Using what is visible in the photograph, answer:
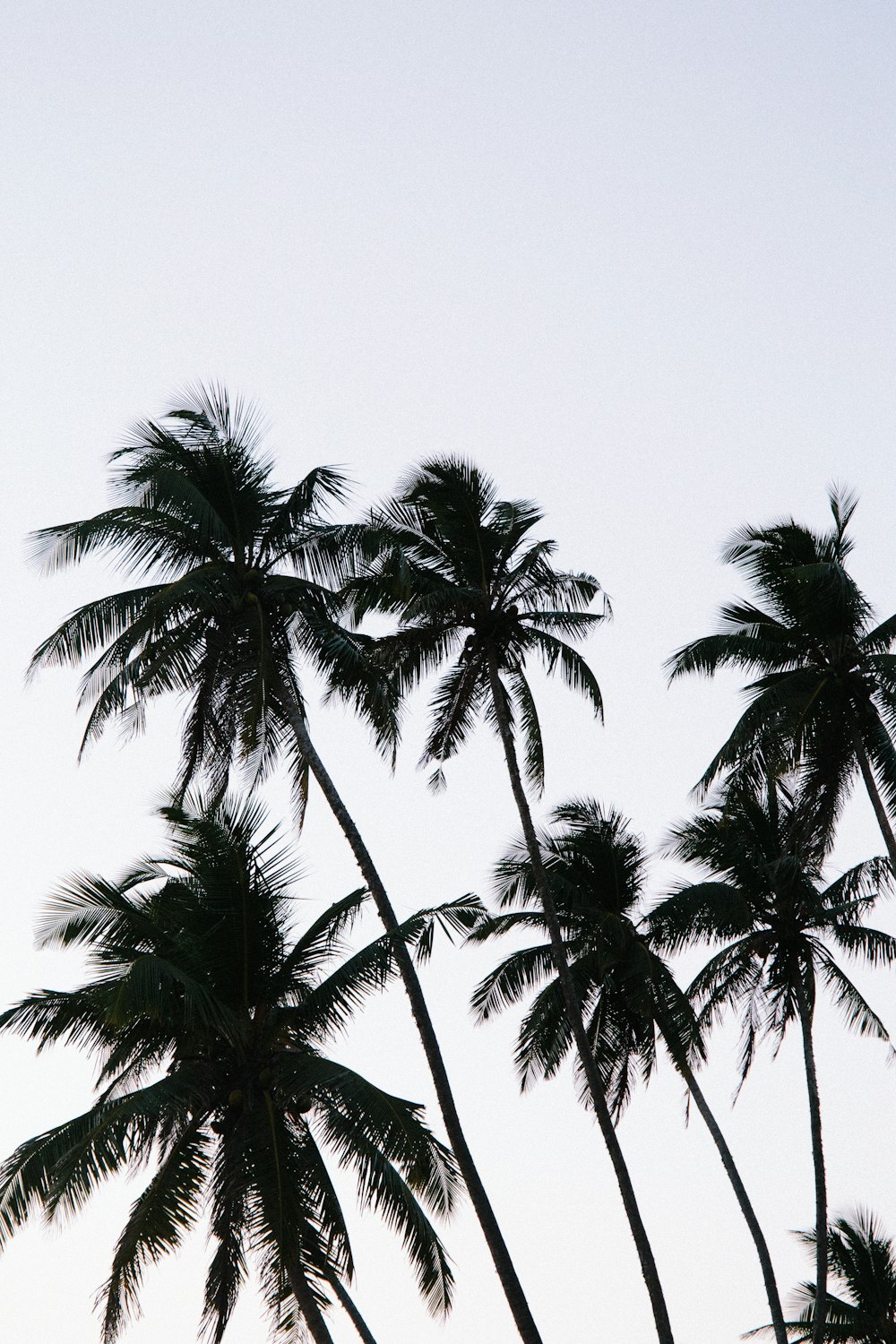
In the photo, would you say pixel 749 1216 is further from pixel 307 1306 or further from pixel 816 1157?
pixel 307 1306

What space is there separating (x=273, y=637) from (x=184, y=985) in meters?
6.03

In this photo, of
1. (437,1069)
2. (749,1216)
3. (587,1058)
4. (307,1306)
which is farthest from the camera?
(749,1216)

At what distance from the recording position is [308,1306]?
52.4 feet

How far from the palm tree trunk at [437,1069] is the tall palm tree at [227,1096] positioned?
1134 millimetres

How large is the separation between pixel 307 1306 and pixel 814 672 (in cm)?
1249

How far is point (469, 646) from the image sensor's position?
77.2 feet

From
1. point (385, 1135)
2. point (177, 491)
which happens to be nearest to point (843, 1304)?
point (385, 1135)

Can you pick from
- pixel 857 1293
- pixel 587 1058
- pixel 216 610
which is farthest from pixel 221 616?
pixel 857 1293

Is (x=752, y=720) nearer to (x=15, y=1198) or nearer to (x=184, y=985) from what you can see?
(x=184, y=985)

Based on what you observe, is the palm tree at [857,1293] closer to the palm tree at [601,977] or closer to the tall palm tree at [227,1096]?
the palm tree at [601,977]

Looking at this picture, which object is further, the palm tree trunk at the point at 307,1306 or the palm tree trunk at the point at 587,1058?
the palm tree trunk at the point at 587,1058

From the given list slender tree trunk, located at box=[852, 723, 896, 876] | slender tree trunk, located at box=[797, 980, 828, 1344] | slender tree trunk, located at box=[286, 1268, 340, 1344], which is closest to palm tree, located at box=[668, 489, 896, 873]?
slender tree trunk, located at box=[852, 723, 896, 876]

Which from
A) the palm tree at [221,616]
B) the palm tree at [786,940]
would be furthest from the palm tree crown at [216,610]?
the palm tree at [786,940]

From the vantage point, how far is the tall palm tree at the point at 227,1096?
631 inches
